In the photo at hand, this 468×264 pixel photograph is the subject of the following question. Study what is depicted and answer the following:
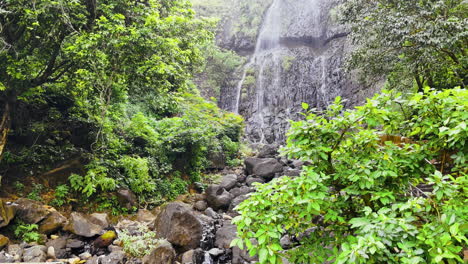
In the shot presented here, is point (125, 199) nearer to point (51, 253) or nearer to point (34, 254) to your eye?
point (51, 253)

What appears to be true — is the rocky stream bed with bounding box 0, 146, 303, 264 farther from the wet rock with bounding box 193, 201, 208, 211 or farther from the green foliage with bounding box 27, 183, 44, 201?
the wet rock with bounding box 193, 201, 208, 211

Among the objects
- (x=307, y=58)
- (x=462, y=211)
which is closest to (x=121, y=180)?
(x=462, y=211)

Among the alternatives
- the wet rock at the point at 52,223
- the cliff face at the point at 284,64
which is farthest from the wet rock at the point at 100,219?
the cliff face at the point at 284,64

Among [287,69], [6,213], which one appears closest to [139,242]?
[6,213]

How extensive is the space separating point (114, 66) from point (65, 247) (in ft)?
12.9

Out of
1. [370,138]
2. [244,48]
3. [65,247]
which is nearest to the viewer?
[370,138]

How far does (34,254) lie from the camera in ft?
16.5

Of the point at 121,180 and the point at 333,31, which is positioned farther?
the point at 333,31

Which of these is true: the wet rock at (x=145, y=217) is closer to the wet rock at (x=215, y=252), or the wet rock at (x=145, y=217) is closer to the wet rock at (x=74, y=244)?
the wet rock at (x=74, y=244)

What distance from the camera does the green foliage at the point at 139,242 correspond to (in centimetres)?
549

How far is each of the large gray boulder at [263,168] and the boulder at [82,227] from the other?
677 centimetres

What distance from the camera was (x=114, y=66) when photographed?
6434 millimetres

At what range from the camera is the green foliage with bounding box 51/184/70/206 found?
675 centimetres

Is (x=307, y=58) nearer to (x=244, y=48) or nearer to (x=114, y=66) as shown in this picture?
(x=244, y=48)
